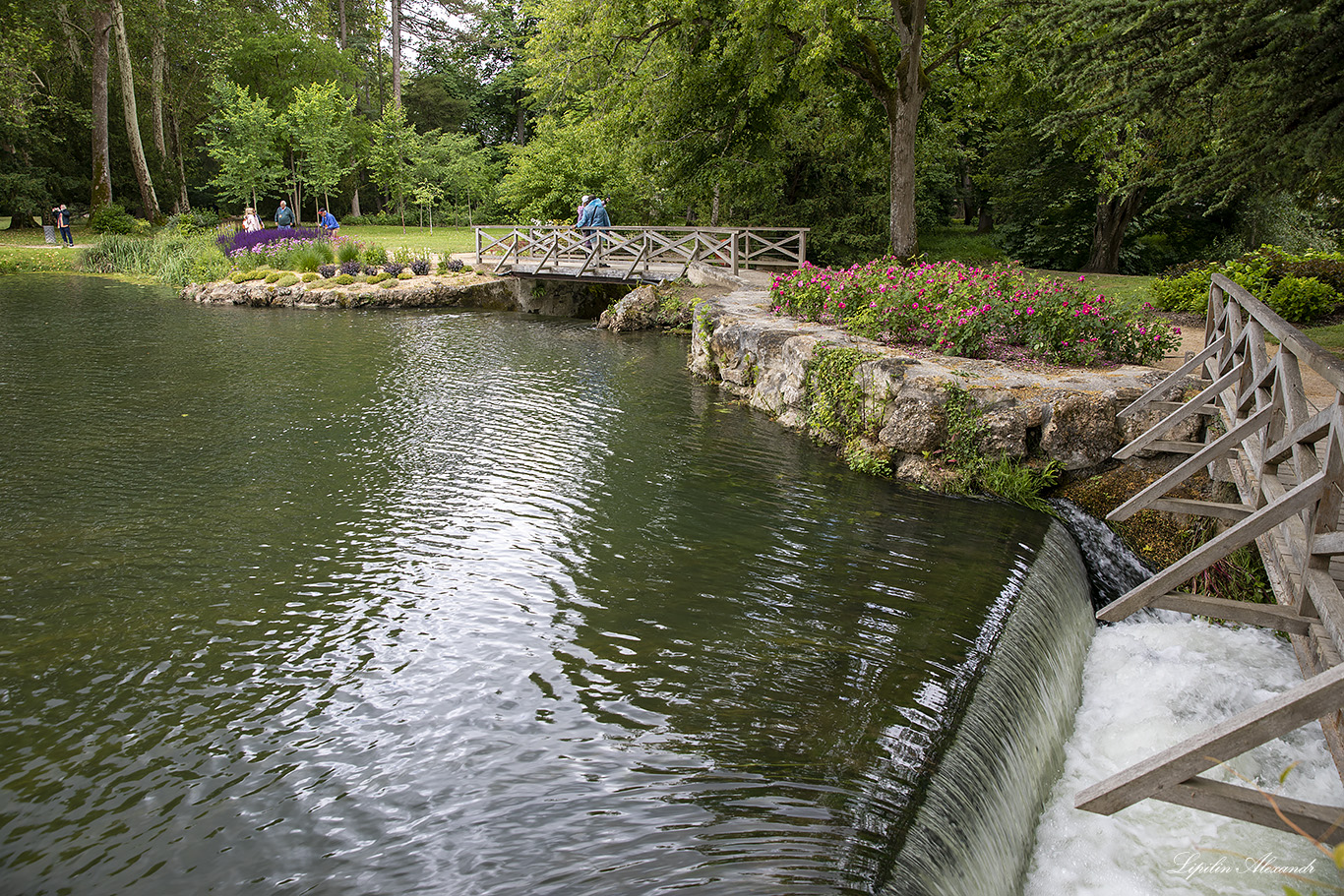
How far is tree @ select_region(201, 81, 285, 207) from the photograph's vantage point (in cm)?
3388

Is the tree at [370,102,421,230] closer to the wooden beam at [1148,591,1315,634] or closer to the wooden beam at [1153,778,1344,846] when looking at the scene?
the wooden beam at [1148,591,1315,634]

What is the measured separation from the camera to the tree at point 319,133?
113 ft

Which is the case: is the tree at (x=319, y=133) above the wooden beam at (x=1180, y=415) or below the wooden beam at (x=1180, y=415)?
above

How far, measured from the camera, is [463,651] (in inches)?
205

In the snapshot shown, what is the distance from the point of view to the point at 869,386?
9539mm

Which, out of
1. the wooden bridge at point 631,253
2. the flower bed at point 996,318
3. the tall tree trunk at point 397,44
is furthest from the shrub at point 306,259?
the tall tree trunk at point 397,44

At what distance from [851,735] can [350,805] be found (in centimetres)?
250

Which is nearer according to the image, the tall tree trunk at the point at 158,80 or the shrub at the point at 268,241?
the shrub at the point at 268,241

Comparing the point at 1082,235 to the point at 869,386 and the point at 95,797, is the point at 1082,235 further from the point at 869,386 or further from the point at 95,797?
the point at 95,797

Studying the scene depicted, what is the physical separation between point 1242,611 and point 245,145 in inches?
1526

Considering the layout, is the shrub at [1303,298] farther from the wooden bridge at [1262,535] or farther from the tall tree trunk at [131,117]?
the tall tree trunk at [131,117]

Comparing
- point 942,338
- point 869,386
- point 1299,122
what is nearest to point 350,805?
point 869,386

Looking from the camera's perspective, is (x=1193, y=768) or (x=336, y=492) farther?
(x=336, y=492)

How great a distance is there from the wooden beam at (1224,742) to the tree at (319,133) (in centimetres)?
3825
